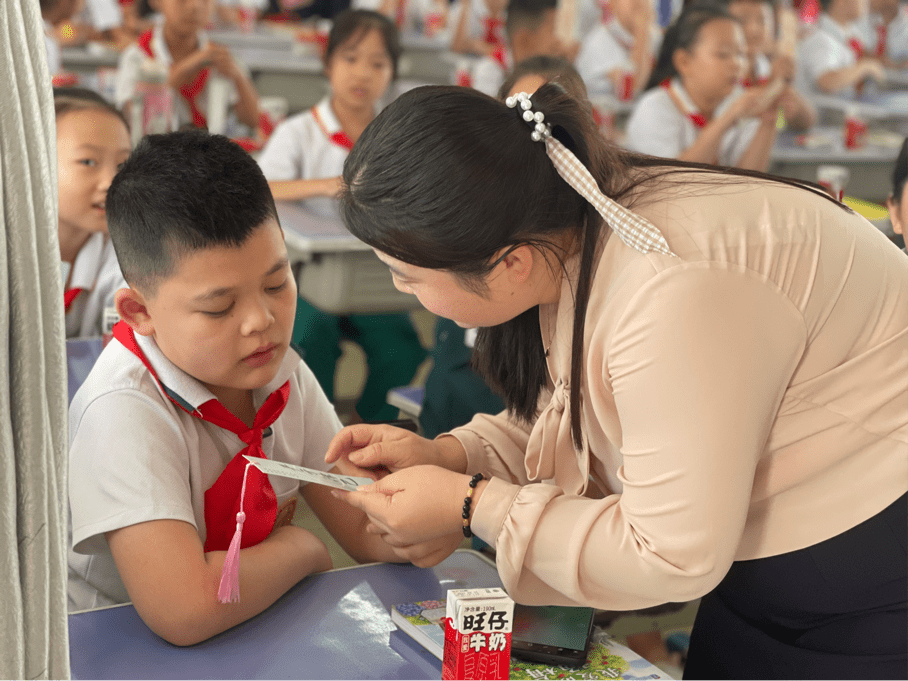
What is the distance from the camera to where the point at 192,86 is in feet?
14.2

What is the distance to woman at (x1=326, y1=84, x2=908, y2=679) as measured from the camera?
879 millimetres

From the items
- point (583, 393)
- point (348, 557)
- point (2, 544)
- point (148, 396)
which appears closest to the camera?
point (2, 544)

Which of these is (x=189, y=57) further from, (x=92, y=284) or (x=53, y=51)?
(x=92, y=284)

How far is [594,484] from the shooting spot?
118 centimetres

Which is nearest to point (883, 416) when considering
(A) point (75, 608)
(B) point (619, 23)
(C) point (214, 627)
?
(C) point (214, 627)

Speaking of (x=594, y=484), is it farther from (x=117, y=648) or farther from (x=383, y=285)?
(x=383, y=285)

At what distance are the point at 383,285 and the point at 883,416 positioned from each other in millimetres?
2057

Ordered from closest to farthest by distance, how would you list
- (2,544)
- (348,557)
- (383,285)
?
1. (2,544)
2. (348,557)
3. (383,285)

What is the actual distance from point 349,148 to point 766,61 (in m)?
3.66

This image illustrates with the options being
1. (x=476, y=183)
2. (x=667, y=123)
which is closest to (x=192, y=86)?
(x=667, y=123)

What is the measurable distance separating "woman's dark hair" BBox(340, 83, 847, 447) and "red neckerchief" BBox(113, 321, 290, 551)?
37 centimetres

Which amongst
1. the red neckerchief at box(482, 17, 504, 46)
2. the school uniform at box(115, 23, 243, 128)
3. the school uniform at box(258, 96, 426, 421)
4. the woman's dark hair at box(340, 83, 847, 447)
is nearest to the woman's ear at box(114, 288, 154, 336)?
the woman's dark hair at box(340, 83, 847, 447)

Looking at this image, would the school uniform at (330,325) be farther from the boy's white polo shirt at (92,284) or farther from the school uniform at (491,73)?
the school uniform at (491,73)

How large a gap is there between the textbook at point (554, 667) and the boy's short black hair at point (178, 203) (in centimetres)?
51
